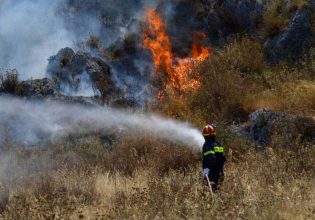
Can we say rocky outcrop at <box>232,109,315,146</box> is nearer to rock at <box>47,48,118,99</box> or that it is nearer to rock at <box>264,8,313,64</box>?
rock at <box>264,8,313,64</box>

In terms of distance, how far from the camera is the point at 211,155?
7.64m

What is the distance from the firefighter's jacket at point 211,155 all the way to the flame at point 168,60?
24.0 ft

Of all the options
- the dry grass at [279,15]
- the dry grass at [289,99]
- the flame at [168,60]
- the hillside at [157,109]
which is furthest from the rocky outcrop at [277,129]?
the dry grass at [279,15]

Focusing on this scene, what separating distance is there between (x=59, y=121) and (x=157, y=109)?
8.78 feet

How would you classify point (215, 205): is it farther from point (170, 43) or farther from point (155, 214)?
point (170, 43)

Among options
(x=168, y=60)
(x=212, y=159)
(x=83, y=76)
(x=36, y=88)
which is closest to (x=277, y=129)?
(x=212, y=159)

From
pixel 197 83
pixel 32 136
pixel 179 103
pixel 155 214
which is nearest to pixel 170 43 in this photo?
pixel 197 83

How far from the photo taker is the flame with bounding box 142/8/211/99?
15750 mm

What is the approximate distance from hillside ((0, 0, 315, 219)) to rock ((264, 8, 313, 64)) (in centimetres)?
4

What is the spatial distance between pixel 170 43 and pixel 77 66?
124 inches

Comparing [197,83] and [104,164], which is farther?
A: [197,83]

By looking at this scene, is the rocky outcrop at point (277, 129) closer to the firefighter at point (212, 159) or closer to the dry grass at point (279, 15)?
the firefighter at point (212, 159)

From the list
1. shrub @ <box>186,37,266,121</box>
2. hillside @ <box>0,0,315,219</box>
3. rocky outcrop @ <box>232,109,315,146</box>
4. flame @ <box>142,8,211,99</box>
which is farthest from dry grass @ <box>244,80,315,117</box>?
flame @ <box>142,8,211,99</box>

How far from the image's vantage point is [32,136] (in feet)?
46.0
